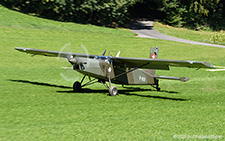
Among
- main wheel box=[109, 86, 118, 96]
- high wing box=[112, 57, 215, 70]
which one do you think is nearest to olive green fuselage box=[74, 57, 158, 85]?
high wing box=[112, 57, 215, 70]

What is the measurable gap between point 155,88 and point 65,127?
1281 centimetres

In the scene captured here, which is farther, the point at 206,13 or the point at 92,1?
the point at 206,13

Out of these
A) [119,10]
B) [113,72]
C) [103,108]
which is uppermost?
[119,10]

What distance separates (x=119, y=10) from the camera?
78688 mm

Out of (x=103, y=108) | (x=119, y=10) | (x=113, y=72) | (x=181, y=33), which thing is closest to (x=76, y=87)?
(x=113, y=72)

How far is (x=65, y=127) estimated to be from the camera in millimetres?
12211

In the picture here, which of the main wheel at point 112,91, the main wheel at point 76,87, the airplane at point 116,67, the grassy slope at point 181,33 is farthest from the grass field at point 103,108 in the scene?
the grassy slope at point 181,33

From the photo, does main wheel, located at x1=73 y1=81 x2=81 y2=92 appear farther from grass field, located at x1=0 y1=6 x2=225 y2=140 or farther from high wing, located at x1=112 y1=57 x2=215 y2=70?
high wing, located at x1=112 y1=57 x2=215 y2=70

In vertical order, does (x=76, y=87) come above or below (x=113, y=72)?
below

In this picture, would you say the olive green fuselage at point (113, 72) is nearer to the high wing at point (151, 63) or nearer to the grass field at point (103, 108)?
the high wing at point (151, 63)

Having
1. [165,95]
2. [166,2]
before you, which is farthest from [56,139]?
[166,2]

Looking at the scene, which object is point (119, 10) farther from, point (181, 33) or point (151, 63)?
point (151, 63)

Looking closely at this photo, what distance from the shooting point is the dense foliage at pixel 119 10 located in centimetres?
7094

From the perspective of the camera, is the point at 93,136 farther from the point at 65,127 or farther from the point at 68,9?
the point at 68,9
